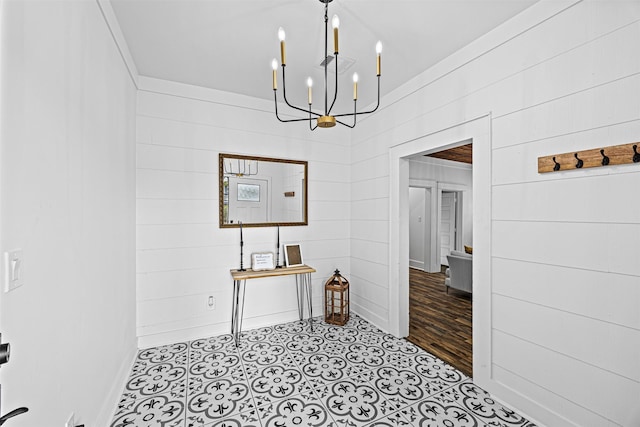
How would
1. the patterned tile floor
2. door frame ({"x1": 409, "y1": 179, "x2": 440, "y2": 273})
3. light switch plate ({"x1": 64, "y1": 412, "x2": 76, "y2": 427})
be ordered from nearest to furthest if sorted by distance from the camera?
light switch plate ({"x1": 64, "y1": 412, "x2": 76, "y2": 427}) → the patterned tile floor → door frame ({"x1": 409, "y1": 179, "x2": 440, "y2": 273})

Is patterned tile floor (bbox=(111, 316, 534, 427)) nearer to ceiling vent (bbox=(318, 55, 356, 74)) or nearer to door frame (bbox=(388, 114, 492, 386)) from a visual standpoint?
door frame (bbox=(388, 114, 492, 386))

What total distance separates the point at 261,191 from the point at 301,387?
204cm

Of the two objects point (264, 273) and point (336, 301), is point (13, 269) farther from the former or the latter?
point (336, 301)

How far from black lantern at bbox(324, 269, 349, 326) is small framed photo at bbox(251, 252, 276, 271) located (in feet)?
2.40

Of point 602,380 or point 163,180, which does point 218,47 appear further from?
point 602,380

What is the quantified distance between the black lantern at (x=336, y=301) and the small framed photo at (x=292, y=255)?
0.45 metres

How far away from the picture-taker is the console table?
295cm

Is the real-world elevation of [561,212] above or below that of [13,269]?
above

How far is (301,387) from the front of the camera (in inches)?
86.9

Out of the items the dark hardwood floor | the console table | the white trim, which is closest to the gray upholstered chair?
the dark hardwood floor

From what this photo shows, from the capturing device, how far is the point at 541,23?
71.9 inches

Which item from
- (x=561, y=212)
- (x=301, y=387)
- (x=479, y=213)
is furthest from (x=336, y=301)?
(x=561, y=212)

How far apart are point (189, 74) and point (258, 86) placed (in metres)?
0.67

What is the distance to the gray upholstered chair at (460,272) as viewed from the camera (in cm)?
447
